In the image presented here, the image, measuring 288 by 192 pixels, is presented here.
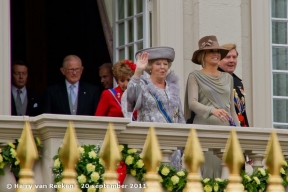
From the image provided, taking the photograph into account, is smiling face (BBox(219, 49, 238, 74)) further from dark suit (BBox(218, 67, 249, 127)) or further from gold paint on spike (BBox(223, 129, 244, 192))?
gold paint on spike (BBox(223, 129, 244, 192))

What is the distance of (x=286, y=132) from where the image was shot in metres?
10.4

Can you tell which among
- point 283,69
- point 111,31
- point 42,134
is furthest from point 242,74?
point 42,134

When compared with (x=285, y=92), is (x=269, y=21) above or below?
above

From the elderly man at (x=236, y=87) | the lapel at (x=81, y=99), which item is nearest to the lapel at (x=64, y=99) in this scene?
the lapel at (x=81, y=99)

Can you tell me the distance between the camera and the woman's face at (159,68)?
10.2 m

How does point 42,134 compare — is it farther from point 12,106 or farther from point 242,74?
point 242,74

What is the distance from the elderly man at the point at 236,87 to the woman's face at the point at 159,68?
4.04 ft

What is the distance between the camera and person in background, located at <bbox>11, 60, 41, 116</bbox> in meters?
12.4

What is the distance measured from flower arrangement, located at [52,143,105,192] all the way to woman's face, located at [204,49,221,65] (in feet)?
6.51

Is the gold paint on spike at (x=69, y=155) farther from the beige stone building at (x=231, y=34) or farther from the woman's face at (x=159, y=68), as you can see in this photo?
the beige stone building at (x=231, y=34)

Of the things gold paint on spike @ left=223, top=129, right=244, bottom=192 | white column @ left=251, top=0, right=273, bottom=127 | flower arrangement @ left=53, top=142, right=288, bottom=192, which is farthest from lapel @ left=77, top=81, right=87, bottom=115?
gold paint on spike @ left=223, top=129, right=244, bottom=192

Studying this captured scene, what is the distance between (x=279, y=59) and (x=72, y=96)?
3.11m

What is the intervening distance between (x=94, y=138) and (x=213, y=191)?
127 cm

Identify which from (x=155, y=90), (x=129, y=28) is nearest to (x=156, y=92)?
(x=155, y=90)
